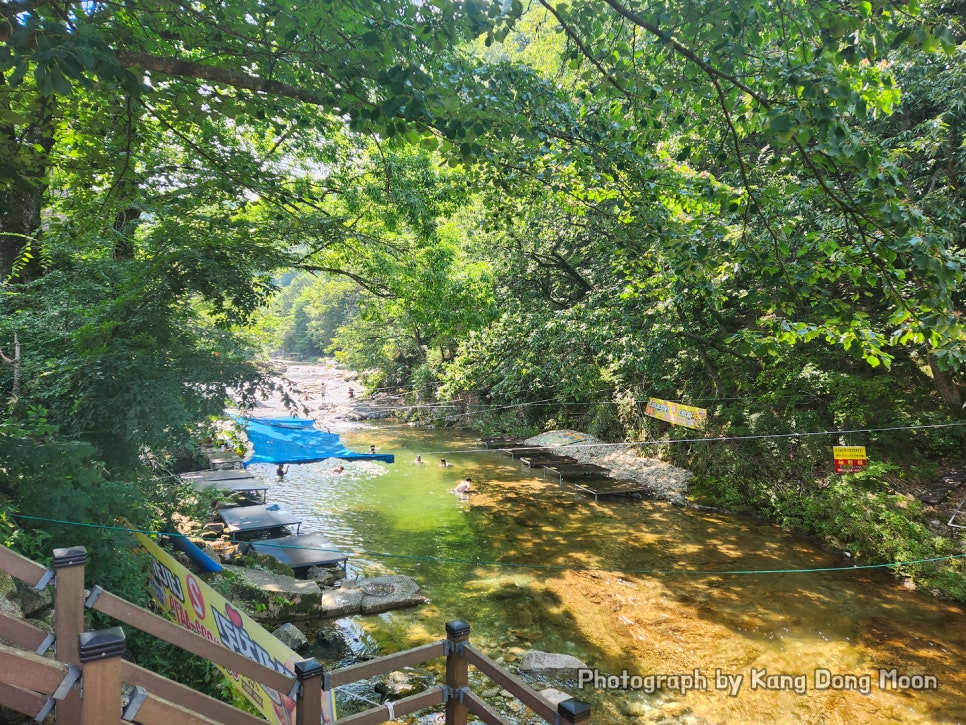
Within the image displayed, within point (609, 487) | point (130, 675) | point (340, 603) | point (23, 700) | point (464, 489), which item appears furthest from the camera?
point (464, 489)

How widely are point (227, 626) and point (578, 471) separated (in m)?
11.7

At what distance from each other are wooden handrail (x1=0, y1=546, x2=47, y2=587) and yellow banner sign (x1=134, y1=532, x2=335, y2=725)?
3.25ft

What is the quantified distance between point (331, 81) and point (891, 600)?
9857 mm

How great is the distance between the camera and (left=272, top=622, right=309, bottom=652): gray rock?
6266 mm

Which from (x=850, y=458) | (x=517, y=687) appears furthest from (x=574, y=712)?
(x=850, y=458)

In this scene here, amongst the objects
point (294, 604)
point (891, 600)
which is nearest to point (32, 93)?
point (294, 604)

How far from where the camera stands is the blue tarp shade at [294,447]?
11273 mm

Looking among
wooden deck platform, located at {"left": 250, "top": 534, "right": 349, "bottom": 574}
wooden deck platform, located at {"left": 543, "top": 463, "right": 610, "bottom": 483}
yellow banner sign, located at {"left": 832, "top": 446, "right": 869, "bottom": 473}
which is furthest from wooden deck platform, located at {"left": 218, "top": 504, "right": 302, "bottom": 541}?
yellow banner sign, located at {"left": 832, "top": 446, "right": 869, "bottom": 473}

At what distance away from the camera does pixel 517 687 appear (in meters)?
2.53

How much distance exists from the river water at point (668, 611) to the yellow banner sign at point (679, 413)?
1968 mm

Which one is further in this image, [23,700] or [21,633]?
[21,633]

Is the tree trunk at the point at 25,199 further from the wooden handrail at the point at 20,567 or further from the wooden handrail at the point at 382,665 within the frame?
→ the wooden handrail at the point at 382,665

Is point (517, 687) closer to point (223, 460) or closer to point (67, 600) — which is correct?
point (67, 600)

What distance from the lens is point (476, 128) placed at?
135 inches
